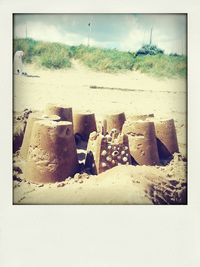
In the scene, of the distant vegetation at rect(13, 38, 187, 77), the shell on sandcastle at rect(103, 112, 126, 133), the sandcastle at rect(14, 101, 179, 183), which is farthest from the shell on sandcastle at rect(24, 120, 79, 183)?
the distant vegetation at rect(13, 38, 187, 77)

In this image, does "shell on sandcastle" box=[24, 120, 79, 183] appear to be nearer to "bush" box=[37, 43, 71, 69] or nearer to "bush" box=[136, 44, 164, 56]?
"bush" box=[37, 43, 71, 69]

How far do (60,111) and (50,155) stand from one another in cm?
19

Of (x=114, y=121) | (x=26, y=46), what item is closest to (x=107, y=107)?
(x=114, y=121)

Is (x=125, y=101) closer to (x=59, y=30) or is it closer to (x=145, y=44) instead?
(x=145, y=44)

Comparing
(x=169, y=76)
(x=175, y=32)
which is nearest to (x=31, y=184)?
(x=169, y=76)

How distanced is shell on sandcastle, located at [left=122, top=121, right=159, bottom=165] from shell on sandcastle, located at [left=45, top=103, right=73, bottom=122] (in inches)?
9.7

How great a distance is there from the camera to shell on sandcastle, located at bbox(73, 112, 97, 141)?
95.4 inches

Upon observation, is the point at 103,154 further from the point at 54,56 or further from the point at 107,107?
the point at 54,56

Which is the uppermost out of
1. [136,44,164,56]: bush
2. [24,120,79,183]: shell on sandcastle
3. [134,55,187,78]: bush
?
[136,44,164,56]: bush

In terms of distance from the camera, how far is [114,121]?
95.7 inches
